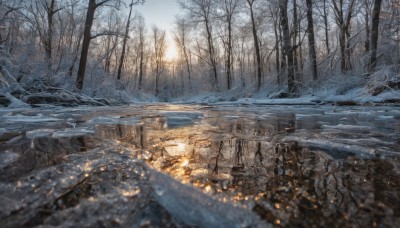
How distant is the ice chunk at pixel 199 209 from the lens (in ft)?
Result: 2.79

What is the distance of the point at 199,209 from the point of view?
3.07 feet

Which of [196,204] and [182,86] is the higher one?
[182,86]

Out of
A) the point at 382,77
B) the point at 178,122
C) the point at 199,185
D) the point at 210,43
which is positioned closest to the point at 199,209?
the point at 199,185

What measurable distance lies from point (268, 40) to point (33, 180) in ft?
92.7

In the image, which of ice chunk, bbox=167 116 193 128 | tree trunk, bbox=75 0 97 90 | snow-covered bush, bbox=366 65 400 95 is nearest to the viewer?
ice chunk, bbox=167 116 193 128

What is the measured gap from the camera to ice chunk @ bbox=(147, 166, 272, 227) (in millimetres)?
851

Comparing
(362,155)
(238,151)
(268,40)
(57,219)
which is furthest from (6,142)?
(268,40)

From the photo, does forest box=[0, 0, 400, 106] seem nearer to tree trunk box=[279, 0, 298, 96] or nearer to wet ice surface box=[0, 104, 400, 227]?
tree trunk box=[279, 0, 298, 96]

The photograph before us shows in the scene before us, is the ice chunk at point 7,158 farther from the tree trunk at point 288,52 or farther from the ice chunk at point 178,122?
the tree trunk at point 288,52

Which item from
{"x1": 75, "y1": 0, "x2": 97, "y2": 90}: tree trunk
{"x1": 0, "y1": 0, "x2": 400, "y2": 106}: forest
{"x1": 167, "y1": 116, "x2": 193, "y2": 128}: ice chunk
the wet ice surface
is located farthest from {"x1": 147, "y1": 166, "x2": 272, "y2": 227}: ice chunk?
{"x1": 75, "y1": 0, "x2": 97, "y2": 90}: tree trunk

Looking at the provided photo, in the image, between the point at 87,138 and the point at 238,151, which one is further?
the point at 87,138

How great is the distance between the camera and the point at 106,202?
978mm

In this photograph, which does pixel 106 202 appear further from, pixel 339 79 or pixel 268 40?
pixel 268 40

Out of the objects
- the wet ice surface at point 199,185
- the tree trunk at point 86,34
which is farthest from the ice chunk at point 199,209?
the tree trunk at point 86,34
